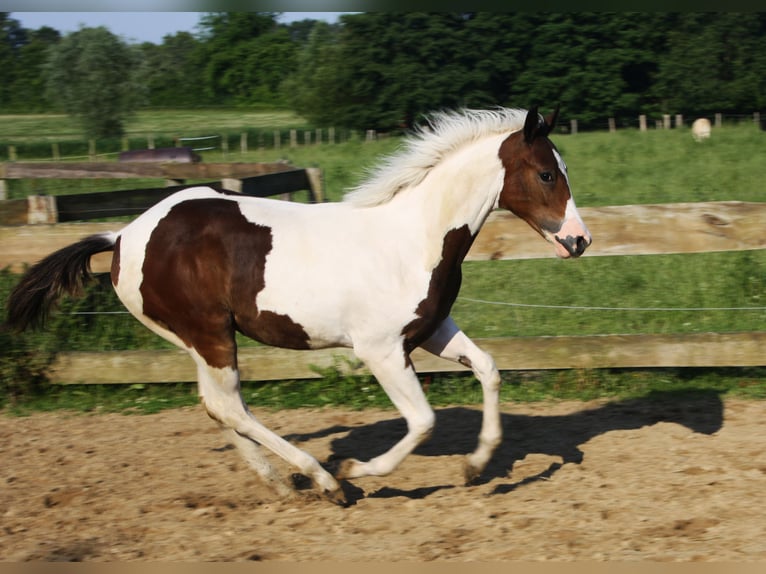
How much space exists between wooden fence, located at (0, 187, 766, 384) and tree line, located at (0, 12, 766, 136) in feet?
114

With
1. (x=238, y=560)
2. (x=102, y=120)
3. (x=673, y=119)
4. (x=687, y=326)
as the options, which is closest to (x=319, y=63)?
(x=102, y=120)

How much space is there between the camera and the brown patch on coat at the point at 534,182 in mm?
4270

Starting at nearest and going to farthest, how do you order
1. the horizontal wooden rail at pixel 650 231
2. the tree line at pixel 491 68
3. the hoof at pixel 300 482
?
the hoof at pixel 300 482
the horizontal wooden rail at pixel 650 231
the tree line at pixel 491 68

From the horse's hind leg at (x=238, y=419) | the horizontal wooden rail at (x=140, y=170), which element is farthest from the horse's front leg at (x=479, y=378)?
the horizontal wooden rail at (x=140, y=170)

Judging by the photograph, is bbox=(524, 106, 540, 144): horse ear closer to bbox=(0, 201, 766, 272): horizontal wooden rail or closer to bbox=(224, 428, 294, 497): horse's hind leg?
bbox=(0, 201, 766, 272): horizontal wooden rail

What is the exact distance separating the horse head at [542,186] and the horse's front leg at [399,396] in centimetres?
93

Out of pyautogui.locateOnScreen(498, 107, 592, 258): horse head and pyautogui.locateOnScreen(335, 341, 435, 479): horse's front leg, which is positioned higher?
pyautogui.locateOnScreen(498, 107, 592, 258): horse head

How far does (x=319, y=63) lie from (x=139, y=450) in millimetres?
48250

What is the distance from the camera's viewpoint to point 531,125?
4215 millimetres

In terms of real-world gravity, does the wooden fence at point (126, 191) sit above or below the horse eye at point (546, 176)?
below

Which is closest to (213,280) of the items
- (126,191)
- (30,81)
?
(126,191)

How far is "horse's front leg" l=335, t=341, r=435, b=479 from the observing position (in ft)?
14.0

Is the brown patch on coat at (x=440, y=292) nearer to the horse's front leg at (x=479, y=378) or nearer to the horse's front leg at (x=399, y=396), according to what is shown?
the horse's front leg at (x=399, y=396)

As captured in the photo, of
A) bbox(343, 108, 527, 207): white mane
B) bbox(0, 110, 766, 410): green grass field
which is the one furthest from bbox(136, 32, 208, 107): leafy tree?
bbox(343, 108, 527, 207): white mane
